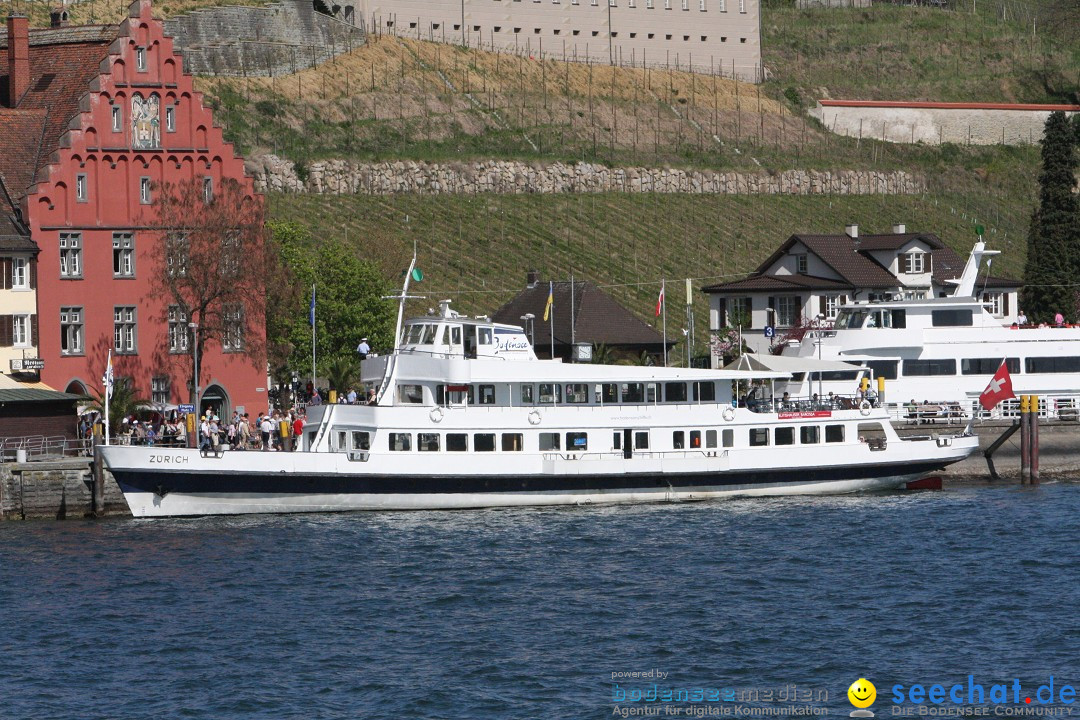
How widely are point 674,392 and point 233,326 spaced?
19555mm

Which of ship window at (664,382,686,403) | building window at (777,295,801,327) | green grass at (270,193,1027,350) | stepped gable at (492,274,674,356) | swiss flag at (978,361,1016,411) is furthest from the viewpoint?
green grass at (270,193,1027,350)

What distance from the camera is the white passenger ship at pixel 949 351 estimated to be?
7231cm

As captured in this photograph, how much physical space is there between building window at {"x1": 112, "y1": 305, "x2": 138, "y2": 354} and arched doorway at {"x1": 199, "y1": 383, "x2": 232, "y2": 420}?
381 centimetres

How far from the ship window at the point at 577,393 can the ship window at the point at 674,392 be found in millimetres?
2686

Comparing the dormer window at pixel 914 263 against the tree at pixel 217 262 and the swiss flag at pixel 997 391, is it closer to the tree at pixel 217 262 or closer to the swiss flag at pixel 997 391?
the swiss flag at pixel 997 391

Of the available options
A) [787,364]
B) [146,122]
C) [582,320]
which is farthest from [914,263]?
[146,122]

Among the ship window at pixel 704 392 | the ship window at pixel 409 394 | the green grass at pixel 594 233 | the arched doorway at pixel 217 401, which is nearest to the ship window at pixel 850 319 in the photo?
the ship window at pixel 704 392

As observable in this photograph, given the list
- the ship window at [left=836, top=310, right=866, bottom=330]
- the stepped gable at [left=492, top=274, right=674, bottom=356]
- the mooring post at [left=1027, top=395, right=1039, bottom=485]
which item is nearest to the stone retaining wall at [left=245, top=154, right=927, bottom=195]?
the stepped gable at [left=492, top=274, right=674, bottom=356]

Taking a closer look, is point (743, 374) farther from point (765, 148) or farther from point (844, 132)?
point (844, 132)

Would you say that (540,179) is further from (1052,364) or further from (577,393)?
(577,393)

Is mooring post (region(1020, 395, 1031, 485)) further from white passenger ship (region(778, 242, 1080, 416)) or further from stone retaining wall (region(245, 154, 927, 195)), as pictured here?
stone retaining wall (region(245, 154, 927, 195))

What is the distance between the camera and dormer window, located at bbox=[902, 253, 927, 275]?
325 feet

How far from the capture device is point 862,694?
35969 millimetres

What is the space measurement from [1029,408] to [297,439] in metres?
26.2
